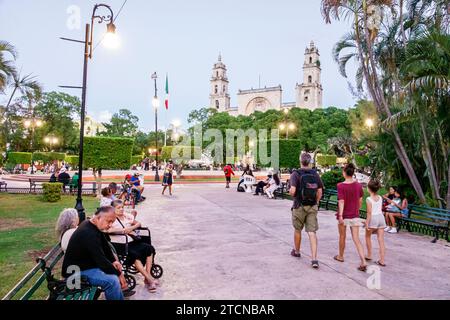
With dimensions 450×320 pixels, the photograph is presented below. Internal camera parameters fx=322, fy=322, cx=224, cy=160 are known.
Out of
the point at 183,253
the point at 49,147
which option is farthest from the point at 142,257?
the point at 49,147

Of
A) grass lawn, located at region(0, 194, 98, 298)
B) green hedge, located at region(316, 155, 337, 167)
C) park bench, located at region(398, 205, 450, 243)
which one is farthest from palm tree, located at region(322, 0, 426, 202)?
green hedge, located at region(316, 155, 337, 167)

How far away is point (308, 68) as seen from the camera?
4006 inches

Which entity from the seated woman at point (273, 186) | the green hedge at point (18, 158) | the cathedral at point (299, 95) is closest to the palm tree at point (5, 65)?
the seated woman at point (273, 186)

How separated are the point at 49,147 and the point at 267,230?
172ft

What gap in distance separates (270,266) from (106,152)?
14084 mm

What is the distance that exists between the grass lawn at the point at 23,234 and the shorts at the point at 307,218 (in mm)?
4329

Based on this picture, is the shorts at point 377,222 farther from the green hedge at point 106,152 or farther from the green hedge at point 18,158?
the green hedge at point 18,158

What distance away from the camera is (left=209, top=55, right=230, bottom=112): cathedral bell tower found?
4525 inches

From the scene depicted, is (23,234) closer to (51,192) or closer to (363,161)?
(51,192)

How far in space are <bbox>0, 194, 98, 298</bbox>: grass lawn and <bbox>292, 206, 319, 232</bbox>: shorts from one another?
4329 millimetres

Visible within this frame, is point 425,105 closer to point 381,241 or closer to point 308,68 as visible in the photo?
point 381,241

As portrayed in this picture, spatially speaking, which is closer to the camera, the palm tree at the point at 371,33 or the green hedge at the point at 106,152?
the palm tree at the point at 371,33

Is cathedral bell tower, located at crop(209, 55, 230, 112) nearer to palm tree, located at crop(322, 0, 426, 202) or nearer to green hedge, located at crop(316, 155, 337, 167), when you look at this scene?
green hedge, located at crop(316, 155, 337, 167)

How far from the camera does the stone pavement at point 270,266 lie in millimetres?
4176
